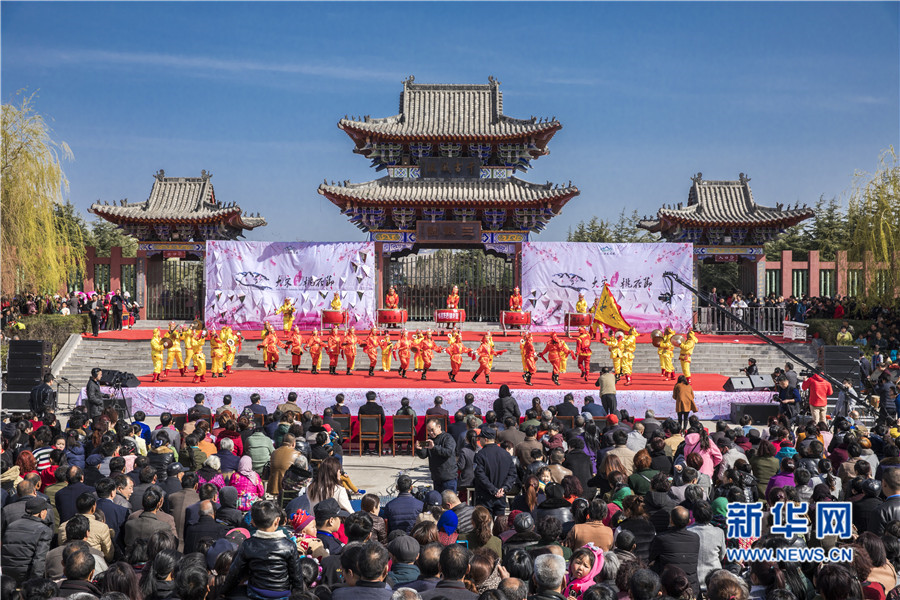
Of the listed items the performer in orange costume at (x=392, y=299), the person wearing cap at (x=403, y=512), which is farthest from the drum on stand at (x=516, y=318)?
the person wearing cap at (x=403, y=512)

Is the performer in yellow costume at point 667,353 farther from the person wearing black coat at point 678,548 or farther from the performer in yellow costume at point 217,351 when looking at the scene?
the person wearing black coat at point 678,548

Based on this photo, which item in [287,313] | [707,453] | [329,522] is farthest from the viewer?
[287,313]

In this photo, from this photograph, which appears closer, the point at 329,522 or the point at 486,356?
the point at 329,522

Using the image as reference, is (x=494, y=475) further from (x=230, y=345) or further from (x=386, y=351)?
(x=230, y=345)

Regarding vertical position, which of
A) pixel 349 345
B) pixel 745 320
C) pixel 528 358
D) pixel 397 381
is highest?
pixel 745 320

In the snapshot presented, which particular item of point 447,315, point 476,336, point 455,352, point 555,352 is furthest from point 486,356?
point 447,315

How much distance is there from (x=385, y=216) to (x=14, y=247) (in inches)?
464

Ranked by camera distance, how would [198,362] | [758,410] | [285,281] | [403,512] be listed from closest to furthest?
[403,512] → [758,410] → [198,362] → [285,281]

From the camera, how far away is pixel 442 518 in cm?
662

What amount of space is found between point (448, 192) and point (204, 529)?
22781 mm

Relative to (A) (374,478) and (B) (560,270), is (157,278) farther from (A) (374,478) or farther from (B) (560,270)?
(A) (374,478)

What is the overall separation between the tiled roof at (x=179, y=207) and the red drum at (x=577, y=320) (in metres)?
13.1

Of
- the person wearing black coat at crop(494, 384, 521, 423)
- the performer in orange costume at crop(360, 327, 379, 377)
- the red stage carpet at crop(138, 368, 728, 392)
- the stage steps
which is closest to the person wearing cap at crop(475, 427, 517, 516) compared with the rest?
the person wearing black coat at crop(494, 384, 521, 423)

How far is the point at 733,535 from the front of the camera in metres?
6.92
